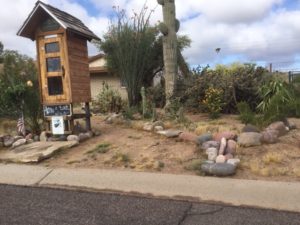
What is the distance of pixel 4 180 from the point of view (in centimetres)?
640

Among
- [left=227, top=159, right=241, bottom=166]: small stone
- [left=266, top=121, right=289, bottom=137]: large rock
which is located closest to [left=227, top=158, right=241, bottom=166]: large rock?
[left=227, top=159, right=241, bottom=166]: small stone

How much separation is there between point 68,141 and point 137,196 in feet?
12.1

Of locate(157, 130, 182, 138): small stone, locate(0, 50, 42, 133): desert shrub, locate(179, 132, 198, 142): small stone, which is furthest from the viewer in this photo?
locate(0, 50, 42, 133): desert shrub

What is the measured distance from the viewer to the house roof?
28.7 ft

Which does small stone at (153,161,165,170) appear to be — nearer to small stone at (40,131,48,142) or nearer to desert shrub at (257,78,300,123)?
desert shrub at (257,78,300,123)

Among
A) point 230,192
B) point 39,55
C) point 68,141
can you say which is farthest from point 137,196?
point 39,55

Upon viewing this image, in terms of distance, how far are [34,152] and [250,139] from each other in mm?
4259

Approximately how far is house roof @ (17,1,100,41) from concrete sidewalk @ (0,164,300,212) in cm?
353

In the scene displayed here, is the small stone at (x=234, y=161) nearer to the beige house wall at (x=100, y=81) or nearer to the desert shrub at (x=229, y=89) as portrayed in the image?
the desert shrub at (x=229, y=89)

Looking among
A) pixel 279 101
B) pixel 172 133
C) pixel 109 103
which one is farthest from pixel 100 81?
pixel 279 101

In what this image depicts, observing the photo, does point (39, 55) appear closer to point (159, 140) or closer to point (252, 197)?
point (159, 140)

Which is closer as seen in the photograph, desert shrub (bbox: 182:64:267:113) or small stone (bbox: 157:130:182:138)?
small stone (bbox: 157:130:182:138)


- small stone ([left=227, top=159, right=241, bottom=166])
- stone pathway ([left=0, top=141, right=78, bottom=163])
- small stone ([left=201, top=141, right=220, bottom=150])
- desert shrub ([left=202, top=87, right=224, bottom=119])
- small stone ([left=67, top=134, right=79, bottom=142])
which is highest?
desert shrub ([left=202, top=87, right=224, bottom=119])

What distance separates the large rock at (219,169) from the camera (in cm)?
604
